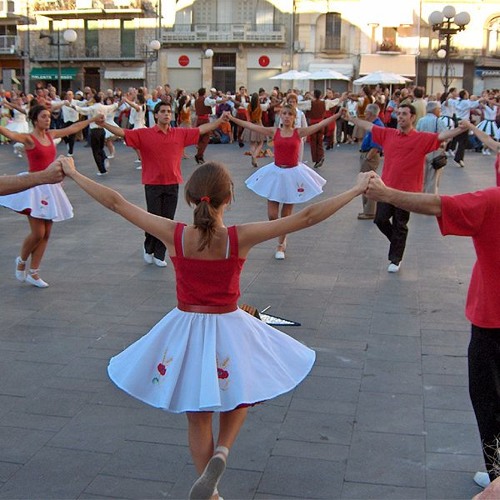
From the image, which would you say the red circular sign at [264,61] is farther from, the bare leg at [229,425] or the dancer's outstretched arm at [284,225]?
the bare leg at [229,425]

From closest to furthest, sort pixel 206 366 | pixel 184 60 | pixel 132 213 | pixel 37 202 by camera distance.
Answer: pixel 206 366 < pixel 132 213 < pixel 37 202 < pixel 184 60

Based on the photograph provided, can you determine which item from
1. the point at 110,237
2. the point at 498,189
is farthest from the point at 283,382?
the point at 110,237

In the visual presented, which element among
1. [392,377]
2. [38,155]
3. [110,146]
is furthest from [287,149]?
[110,146]

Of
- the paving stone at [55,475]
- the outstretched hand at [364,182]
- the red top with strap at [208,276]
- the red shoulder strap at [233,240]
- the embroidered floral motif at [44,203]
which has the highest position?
the outstretched hand at [364,182]

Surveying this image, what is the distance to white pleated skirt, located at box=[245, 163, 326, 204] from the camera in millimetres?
9703

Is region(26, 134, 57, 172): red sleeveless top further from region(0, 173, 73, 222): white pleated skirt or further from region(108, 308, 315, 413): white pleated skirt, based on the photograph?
region(108, 308, 315, 413): white pleated skirt

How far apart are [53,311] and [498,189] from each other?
489 centimetres

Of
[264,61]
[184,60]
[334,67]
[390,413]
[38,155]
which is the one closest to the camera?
[390,413]

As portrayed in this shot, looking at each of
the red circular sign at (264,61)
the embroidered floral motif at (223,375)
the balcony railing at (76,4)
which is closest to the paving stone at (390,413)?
the embroidered floral motif at (223,375)

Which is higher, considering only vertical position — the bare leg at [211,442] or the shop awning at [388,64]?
the shop awning at [388,64]

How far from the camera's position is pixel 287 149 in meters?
10.0

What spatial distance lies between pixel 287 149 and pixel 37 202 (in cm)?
339

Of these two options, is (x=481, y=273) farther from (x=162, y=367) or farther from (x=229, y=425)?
(x=162, y=367)

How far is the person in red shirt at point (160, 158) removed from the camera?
9320 millimetres
